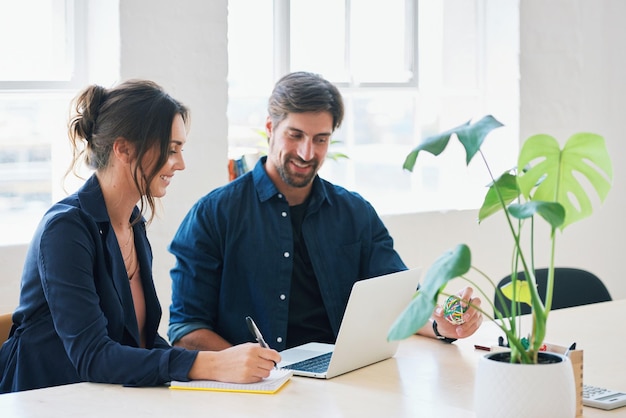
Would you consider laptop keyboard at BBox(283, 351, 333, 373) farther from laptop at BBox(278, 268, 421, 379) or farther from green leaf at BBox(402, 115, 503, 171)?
green leaf at BBox(402, 115, 503, 171)

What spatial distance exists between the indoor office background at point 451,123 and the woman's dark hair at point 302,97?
89 centimetres

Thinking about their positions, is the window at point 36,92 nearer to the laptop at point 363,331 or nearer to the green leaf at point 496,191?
the laptop at point 363,331

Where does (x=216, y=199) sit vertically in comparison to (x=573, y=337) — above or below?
above

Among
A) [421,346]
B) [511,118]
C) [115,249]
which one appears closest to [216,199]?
[115,249]

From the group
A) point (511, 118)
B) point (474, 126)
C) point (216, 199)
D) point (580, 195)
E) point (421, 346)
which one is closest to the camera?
point (474, 126)

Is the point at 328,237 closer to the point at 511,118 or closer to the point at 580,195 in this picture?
the point at 580,195

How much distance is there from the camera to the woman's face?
8.29 ft

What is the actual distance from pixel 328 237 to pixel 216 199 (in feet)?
1.24

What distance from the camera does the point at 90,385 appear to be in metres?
2.20

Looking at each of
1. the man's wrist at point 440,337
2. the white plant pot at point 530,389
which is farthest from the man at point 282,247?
the white plant pot at point 530,389

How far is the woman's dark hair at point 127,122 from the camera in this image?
2506mm

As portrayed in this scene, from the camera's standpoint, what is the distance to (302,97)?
9.90 feet

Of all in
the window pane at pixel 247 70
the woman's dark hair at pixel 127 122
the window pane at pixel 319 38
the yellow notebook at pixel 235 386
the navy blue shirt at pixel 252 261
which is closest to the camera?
the yellow notebook at pixel 235 386

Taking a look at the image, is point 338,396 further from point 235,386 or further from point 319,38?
point 319,38
